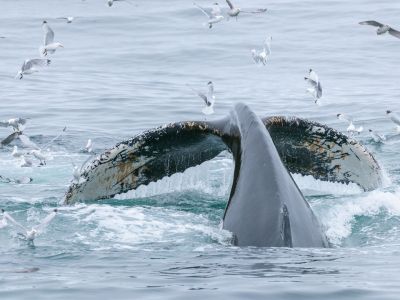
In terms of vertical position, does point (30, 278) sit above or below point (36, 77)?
below

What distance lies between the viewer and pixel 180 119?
60.3ft

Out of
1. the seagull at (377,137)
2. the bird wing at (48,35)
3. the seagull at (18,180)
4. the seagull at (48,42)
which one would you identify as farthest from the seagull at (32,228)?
the seagull at (377,137)

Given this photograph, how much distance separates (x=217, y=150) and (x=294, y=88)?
39.8ft

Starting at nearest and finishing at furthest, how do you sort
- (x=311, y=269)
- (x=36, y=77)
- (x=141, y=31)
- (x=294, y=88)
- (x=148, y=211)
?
(x=311, y=269)
(x=148, y=211)
(x=294, y=88)
(x=36, y=77)
(x=141, y=31)

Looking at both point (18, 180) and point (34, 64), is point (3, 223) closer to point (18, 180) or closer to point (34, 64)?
point (18, 180)

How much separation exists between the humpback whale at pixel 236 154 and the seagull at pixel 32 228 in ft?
1.35

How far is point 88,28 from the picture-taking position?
103 feet

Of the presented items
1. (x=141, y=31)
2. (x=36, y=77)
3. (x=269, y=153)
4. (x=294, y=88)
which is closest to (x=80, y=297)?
(x=269, y=153)

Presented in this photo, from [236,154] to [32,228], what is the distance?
5.62 ft

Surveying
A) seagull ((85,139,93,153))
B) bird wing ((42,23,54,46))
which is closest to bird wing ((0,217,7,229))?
seagull ((85,139,93,153))

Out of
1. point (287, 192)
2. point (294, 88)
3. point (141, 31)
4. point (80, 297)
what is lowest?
point (80, 297)

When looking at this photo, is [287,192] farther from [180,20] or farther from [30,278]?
[180,20]

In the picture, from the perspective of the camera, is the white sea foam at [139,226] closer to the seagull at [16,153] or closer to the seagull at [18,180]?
the seagull at [18,180]

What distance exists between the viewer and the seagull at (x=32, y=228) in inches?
368
